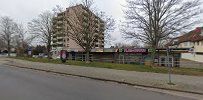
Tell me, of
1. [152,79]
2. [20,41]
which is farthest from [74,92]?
[20,41]

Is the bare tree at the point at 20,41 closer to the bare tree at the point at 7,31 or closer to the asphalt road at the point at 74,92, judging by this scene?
the bare tree at the point at 7,31

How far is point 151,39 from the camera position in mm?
35312

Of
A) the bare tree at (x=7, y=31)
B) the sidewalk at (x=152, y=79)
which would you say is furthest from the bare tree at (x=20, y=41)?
the sidewalk at (x=152, y=79)

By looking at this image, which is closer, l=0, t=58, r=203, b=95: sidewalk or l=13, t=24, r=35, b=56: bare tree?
l=0, t=58, r=203, b=95: sidewalk

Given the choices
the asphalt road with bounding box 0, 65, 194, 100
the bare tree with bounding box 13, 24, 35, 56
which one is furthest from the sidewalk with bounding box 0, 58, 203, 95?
the bare tree with bounding box 13, 24, 35, 56

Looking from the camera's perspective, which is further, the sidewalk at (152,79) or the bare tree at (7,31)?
the bare tree at (7,31)

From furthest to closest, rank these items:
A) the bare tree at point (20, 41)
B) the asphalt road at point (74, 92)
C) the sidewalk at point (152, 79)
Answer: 1. the bare tree at point (20, 41)
2. the sidewalk at point (152, 79)
3. the asphalt road at point (74, 92)

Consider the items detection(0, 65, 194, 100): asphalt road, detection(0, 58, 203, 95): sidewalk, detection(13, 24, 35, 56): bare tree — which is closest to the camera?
detection(0, 65, 194, 100): asphalt road

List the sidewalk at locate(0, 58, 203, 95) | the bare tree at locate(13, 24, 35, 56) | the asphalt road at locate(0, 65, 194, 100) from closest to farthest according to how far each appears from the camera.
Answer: the asphalt road at locate(0, 65, 194, 100), the sidewalk at locate(0, 58, 203, 95), the bare tree at locate(13, 24, 35, 56)

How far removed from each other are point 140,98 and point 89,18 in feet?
113

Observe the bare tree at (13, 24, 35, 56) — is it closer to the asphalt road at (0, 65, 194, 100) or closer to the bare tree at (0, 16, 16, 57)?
the bare tree at (0, 16, 16, 57)

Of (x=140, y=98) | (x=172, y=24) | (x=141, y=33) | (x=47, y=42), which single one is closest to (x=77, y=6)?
(x=141, y=33)

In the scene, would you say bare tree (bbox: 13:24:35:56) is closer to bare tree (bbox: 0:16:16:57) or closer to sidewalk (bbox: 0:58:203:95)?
bare tree (bbox: 0:16:16:57)

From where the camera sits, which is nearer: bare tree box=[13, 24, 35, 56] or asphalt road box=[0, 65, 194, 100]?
asphalt road box=[0, 65, 194, 100]
